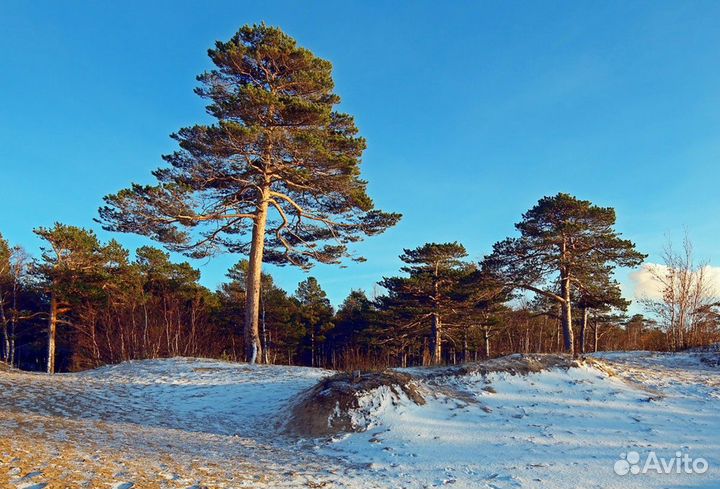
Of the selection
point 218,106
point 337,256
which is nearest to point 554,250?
point 337,256

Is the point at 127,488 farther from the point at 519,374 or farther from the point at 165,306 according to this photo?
the point at 165,306

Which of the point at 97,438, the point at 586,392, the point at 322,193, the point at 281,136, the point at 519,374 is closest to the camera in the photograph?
the point at 97,438

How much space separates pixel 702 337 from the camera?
19.1 metres

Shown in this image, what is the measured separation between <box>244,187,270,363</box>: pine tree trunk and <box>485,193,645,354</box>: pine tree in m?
12.6

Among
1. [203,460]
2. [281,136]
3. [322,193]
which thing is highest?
[281,136]

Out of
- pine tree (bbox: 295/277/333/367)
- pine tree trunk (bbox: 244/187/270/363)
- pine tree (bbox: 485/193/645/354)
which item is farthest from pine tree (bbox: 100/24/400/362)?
pine tree (bbox: 295/277/333/367)

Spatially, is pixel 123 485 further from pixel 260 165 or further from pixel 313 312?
pixel 313 312

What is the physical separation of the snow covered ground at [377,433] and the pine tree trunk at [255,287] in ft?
15.2

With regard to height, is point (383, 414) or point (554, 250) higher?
point (554, 250)

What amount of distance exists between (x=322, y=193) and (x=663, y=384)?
11533 millimetres

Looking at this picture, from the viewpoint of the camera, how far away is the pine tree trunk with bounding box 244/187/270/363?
15258 mm

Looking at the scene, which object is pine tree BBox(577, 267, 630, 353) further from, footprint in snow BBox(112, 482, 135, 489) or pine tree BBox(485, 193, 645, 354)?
footprint in snow BBox(112, 482, 135, 489)

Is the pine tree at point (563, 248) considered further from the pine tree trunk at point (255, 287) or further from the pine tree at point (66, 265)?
the pine tree at point (66, 265)

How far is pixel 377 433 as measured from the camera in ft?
21.9
